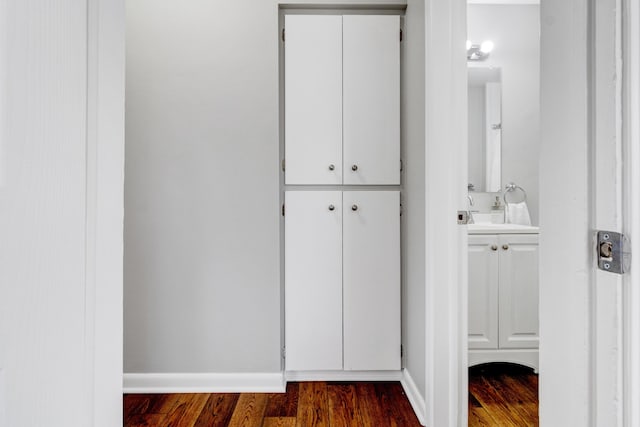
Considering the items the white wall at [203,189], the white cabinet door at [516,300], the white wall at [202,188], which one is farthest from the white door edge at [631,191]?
the white cabinet door at [516,300]

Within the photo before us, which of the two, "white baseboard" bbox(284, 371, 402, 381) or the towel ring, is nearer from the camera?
"white baseboard" bbox(284, 371, 402, 381)

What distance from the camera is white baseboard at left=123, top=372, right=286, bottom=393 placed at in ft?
6.64

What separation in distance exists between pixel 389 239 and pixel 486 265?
580 millimetres

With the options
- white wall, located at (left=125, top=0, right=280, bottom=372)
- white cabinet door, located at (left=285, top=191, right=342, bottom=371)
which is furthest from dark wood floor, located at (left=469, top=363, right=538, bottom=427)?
white wall, located at (left=125, top=0, right=280, bottom=372)

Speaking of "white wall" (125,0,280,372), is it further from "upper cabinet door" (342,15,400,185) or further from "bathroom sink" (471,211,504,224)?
"bathroom sink" (471,211,504,224)

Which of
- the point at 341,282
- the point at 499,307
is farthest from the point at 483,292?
the point at 341,282

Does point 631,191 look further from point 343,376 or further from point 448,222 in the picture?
point 343,376

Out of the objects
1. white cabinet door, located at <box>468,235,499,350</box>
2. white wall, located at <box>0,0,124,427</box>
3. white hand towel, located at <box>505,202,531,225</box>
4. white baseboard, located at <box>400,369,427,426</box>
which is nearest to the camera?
white wall, located at <box>0,0,124,427</box>

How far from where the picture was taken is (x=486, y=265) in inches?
86.0

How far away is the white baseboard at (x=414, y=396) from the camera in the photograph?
1.69m

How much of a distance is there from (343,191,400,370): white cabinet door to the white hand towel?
1017mm

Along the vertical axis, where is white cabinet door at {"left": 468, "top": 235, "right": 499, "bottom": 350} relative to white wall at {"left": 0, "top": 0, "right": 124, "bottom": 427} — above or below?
below

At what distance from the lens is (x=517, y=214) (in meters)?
2.61

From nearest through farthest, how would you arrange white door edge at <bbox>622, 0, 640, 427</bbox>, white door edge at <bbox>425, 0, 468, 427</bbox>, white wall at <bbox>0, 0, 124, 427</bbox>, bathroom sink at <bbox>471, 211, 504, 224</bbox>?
white wall at <bbox>0, 0, 124, 427</bbox>, white door edge at <bbox>622, 0, 640, 427</bbox>, white door edge at <bbox>425, 0, 468, 427</bbox>, bathroom sink at <bbox>471, 211, 504, 224</bbox>
